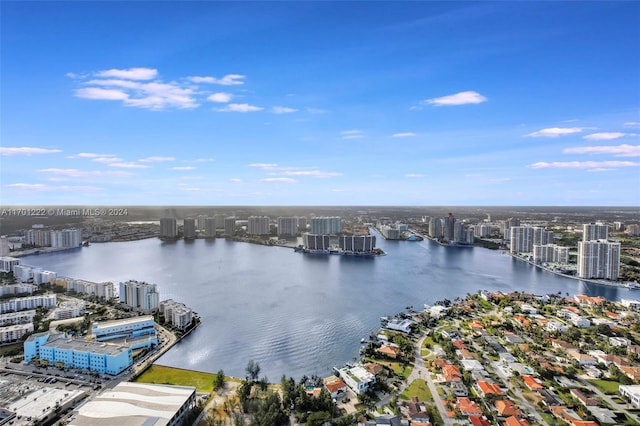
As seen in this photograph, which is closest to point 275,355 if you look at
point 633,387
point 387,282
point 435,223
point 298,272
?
point 633,387

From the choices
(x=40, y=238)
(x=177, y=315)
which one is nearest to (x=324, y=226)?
(x=40, y=238)

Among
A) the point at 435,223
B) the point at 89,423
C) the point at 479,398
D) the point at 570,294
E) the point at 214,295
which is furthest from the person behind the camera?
the point at 435,223

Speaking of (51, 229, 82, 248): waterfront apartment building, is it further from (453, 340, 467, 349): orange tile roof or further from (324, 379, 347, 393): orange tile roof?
(453, 340, 467, 349): orange tile roof

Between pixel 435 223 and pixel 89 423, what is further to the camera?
pixel 435 223

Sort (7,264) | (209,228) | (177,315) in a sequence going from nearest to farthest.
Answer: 1. (177,315)
2. (7,264)
3. (209,228)

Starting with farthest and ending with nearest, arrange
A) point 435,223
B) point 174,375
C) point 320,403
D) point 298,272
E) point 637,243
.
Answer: point 435,223 → point 637,243 → point 298,272 → point 174,375 → point 320,403

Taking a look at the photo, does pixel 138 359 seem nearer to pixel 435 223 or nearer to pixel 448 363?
pixel 448 363

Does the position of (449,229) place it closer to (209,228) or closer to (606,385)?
(209,228)

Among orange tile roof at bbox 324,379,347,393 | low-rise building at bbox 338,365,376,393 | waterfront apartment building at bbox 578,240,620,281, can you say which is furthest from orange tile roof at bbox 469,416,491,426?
waterfront apartment building at bbox 578,240,620,281
